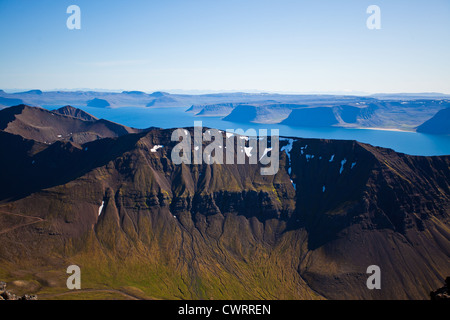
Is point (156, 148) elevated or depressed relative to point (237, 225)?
elevated

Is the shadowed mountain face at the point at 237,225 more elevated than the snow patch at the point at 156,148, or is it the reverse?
the snow patch at the point at 156,148

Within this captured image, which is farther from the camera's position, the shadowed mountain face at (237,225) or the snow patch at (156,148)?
the snow patch at (156,148)

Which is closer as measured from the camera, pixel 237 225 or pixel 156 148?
pixel 237 225

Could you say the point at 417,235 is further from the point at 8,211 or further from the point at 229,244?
the point at 8,211

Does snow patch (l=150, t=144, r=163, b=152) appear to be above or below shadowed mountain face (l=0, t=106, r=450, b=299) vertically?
above

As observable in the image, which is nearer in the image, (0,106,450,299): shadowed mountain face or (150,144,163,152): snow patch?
(0,106,450,299): shadowed mountain face

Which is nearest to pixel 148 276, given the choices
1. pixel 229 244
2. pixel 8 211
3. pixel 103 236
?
pixel 103 236
